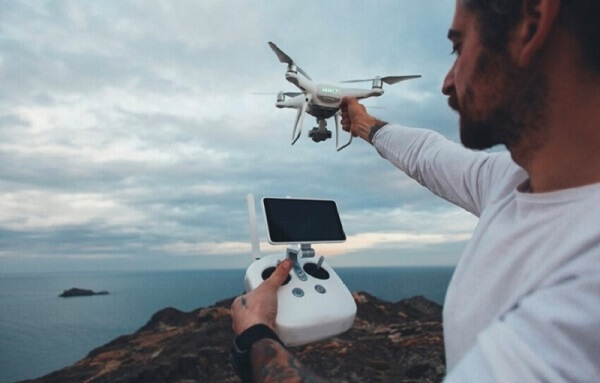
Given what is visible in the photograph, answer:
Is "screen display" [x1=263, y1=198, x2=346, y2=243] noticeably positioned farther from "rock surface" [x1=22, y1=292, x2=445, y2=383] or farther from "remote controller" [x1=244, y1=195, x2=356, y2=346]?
"rock surface" [x1=22, y1=292, x2=445, y2=383]

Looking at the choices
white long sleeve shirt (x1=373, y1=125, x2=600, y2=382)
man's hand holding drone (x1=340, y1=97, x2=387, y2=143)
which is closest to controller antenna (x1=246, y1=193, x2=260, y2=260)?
man's hand holding drone (x1=340, y1=97, x2=387, y2=143)

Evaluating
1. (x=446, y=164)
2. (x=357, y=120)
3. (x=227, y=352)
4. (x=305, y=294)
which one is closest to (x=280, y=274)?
(x=305, y=294)

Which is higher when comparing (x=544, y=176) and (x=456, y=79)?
(x=456, y=79)

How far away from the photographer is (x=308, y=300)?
272 centimetres

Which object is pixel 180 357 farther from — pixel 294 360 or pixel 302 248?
pixel 294 360

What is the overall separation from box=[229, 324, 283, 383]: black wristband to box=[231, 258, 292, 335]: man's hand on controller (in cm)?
5

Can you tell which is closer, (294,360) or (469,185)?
(294,360)

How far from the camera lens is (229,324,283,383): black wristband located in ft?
6.29

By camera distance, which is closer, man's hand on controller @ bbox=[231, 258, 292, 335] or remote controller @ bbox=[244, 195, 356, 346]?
man's hand on controller @ bbox=[231, 258, 292, 335]

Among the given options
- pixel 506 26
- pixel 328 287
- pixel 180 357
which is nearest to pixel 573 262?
pixel 506 26

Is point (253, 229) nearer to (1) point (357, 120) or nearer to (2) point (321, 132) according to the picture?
(1) point (357, 120)

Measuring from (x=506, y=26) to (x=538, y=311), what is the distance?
81 cm

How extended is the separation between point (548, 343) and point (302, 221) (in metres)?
2.13

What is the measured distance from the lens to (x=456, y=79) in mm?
1654
